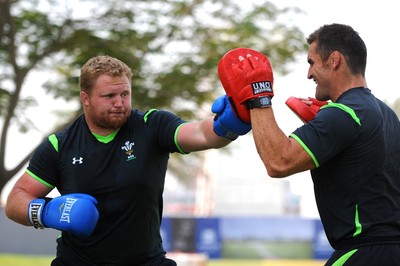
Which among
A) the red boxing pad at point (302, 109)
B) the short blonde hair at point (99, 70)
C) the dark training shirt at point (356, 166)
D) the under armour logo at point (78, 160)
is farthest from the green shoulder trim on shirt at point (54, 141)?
the dark training shirt at point (356, 166)

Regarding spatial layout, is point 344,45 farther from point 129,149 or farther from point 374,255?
point 129,149

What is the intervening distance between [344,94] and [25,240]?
13.1 metres

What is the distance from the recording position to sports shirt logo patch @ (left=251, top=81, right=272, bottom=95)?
13.1 ft

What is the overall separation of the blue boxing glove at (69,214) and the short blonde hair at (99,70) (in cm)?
77

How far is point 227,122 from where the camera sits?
434cm

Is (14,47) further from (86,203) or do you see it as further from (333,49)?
(333,49)

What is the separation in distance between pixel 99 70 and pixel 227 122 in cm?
111

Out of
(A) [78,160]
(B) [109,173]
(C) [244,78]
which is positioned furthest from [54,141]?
A: (C) [244,78]

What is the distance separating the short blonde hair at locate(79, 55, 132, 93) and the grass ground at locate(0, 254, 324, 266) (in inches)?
451

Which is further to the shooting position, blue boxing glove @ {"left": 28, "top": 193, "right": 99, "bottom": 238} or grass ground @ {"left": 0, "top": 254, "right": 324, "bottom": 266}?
grass ground @ {"left": 0, "top": 254, "right": 324, "bottom": 266}

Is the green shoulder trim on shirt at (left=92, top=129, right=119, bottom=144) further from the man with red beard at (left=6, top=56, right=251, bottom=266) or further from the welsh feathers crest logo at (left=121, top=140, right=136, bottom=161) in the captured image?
the welsh feathers crest logo at (left=121, top=140, right=136, bottom=161)

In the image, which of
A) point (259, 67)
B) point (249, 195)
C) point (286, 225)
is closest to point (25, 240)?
point (286, 225)

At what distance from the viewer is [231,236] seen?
16750 mm

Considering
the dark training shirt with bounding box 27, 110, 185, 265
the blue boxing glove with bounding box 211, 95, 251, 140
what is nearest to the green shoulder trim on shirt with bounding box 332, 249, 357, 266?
the blue boxing glove with bounding box 211, 95, 251, 140
